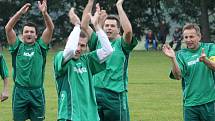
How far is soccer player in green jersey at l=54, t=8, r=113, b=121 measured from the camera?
7.12 m

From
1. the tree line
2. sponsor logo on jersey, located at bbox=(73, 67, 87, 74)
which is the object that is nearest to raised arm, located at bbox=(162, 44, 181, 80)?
sponsor logo on jersey, located at bbox=(73, 67, 87, 74)

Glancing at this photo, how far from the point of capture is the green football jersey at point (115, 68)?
8.41 metres

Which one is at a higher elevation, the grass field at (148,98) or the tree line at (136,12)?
the tree line at (136,12)

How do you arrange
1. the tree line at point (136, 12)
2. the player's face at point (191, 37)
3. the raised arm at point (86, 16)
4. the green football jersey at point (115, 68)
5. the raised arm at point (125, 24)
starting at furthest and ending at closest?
the tree line at point (136, 12) → the green football jersey at point (115, 68) → the raised arm at point (125, 24) → the player's face at point (191, 37) → the raised arm at point (86, 16)

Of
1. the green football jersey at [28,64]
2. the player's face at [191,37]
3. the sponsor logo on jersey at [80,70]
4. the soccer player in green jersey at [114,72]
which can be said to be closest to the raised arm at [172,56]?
the player's face at [191,37]

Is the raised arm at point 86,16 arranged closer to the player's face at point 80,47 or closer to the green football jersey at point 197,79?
the player's face at point 80,47

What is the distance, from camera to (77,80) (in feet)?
23.5

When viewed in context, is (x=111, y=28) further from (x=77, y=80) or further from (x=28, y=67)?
(x=28, y=67)

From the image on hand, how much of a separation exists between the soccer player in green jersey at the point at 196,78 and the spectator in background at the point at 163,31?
3977 centimetres

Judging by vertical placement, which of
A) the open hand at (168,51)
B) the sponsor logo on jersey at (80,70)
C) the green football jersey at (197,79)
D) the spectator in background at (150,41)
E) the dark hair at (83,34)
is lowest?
the spectator in background at (150,41)

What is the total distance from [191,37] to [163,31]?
41.4 m

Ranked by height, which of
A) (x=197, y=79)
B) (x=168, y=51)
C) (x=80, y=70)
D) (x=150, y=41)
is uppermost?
(x=168, y=51)

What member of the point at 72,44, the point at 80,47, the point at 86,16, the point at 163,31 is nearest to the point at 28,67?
the point at 86,16

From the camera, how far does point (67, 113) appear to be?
714 centimetres
